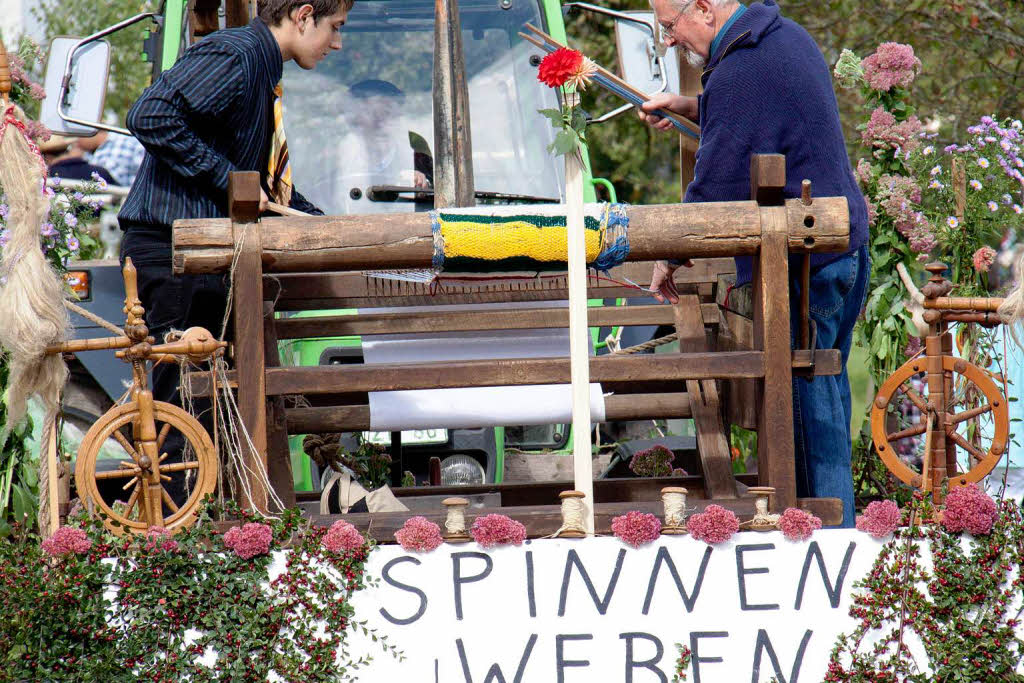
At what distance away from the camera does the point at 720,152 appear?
12.7ft

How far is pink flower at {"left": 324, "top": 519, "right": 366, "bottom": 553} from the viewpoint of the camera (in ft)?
10.6

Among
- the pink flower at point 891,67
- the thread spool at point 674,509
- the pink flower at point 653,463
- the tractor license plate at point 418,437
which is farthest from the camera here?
the pink flower at point 891,67

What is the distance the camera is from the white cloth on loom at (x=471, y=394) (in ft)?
13.0

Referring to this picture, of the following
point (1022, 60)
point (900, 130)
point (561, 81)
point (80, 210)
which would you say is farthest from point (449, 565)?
point (1022, 60)

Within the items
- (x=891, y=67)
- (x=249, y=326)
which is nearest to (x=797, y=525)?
(x=249, y=326)

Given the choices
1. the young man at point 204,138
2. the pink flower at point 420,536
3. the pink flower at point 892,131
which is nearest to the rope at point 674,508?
the pink flower at point 420,536

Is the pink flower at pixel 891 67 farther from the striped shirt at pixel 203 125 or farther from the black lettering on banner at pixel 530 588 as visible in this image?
the black lettering on banner at pixel 530 588

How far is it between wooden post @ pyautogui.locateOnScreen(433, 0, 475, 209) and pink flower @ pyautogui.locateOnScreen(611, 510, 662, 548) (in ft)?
4.65

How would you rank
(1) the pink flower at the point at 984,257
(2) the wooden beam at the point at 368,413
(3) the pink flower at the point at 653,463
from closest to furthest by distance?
(2) the wooden beam at the point at 368,413 → (1) the pink flower at the point at 984,257 → (3) the pink flower at the point at 653,463

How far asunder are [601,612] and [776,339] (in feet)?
2.77

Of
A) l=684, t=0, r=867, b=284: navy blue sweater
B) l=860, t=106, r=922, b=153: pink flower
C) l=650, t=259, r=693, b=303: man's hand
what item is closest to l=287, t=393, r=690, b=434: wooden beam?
l=650, t=259, r=693, b=303: man's hand

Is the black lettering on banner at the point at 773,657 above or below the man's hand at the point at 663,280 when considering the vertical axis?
below

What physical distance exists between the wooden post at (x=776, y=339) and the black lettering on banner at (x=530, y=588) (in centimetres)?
69

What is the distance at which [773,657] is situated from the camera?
3.25 metres
